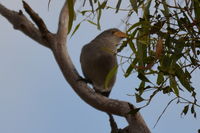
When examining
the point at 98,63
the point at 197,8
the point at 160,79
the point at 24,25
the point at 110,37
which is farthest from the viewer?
the point at 110,37

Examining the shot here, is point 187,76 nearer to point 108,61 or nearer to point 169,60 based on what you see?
point 169,60

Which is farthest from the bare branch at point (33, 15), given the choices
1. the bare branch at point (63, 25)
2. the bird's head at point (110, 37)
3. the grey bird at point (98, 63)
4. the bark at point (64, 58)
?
the bird's head at point (110, 37)

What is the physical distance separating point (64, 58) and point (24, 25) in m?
0.34

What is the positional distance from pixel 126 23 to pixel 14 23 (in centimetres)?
114

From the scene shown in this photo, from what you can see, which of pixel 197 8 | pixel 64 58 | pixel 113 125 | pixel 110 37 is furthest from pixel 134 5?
pixel 110 37

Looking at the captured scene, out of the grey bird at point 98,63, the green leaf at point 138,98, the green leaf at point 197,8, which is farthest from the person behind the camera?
the grey bird at point 98,63

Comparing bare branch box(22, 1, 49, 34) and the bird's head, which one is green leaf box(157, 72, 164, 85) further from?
the bird's head

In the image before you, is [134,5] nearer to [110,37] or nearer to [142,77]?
[142,77]

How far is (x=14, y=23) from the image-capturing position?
114 inches

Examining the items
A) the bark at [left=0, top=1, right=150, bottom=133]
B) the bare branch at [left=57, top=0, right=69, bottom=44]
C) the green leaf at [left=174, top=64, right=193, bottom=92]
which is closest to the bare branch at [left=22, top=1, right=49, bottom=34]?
the bark at [left=0, top=1, right=150, bottom=133]

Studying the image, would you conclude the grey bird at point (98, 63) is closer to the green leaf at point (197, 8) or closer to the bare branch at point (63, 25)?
the bare branch at point (63, 25)

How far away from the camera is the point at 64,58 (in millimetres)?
2729

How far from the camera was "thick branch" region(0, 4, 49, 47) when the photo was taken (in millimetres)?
2830

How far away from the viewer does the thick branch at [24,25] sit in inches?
111
